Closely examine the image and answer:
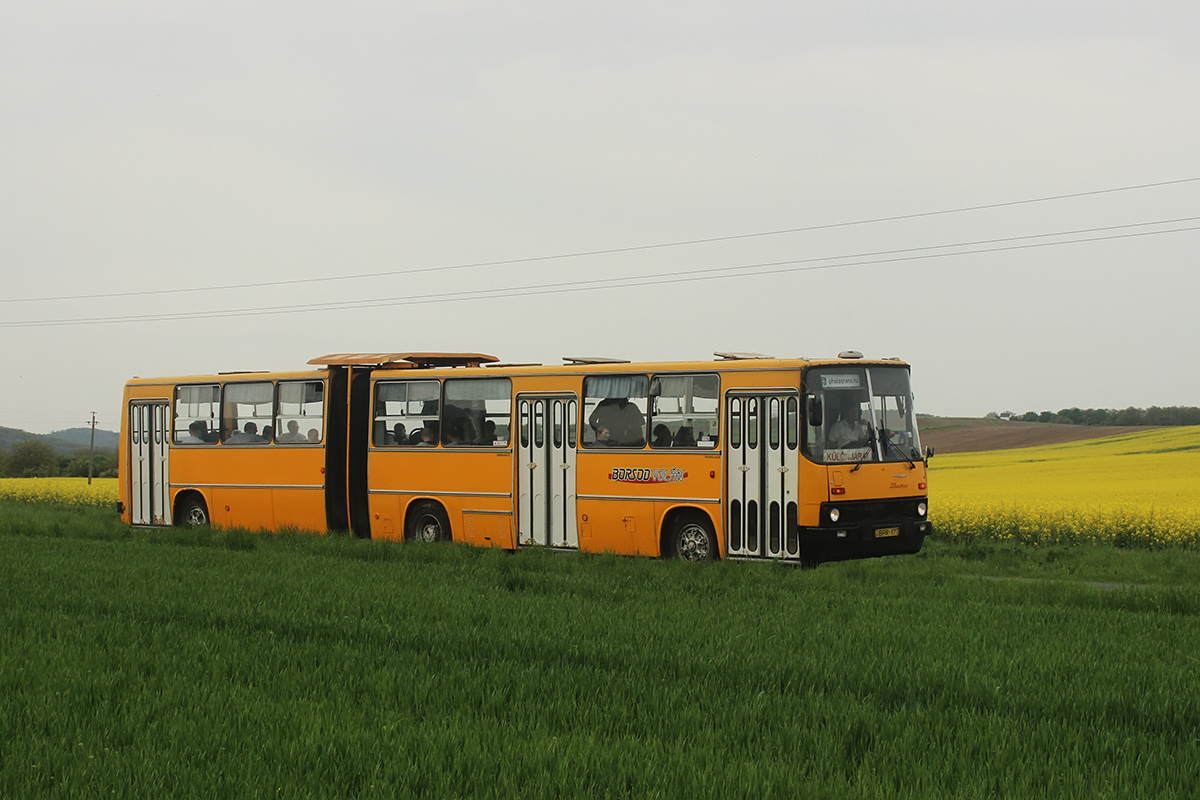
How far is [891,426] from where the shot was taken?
16312 mm

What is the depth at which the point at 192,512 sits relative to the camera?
925 inches

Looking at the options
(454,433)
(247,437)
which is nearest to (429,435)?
(454,433)

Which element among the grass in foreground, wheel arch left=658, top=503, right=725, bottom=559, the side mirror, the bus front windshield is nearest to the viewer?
the grass in foreground

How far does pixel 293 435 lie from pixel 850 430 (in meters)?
10.0

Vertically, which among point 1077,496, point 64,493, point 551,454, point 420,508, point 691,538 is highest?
point 551,454

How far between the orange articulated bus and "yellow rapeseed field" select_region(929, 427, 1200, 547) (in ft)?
21.8

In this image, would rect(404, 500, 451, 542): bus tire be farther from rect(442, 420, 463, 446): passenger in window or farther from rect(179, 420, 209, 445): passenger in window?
rect(179, 420, 209, 445): passenger in window

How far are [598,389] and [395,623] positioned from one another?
26.4 feet

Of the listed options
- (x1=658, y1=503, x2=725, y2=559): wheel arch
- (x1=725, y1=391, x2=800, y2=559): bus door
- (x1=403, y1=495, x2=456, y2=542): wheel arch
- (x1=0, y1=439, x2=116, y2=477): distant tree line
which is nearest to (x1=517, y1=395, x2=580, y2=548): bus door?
(x1=403, y1=495, x2=456, y2=542): wheel arch

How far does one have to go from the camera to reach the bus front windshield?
15.8 meters

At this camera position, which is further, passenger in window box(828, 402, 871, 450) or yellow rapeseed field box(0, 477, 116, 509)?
yellow rapeseed field box(0, 477, 116, 509)

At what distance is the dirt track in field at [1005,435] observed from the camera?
53.1 meters

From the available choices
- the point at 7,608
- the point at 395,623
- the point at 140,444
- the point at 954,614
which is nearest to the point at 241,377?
the point at 140,444

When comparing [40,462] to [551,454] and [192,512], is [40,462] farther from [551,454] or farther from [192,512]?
[551,454]
